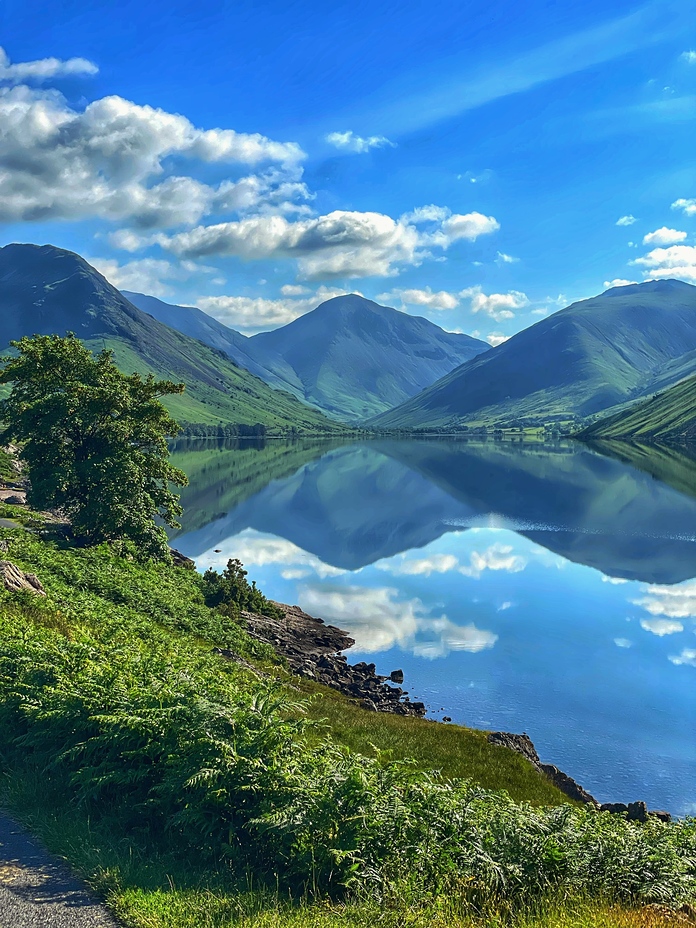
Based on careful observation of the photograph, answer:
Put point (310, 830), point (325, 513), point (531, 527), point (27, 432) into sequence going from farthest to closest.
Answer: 1. point (325, 513)
2. point (531, 527)
3. point (27, 432)
4. point (310, 830)

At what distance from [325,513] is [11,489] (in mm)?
61438

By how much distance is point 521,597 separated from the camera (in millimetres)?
67438

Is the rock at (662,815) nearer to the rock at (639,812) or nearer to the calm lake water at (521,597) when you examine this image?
the rock at (639,812)

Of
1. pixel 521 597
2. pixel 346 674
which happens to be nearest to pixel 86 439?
pixel 346 674

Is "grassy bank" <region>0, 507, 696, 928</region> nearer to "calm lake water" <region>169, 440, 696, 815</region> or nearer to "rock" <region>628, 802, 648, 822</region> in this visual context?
"rock" <region>628, 802, 648, 822</region>

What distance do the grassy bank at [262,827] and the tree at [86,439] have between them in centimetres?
3264

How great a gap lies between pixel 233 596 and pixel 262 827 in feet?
142

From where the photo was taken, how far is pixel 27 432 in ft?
156

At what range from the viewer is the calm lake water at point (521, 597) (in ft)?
124

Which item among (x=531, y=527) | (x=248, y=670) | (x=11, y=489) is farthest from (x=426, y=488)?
(x=248, y=670)

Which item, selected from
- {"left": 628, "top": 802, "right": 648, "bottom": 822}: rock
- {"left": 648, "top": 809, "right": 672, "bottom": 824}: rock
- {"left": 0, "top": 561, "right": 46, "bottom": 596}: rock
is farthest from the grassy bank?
{"left": 0, "top": 561, "right": 46, "bottom": 596}: rock

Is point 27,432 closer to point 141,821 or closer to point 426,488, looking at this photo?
point 141,821

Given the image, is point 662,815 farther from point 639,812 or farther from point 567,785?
point 567,785

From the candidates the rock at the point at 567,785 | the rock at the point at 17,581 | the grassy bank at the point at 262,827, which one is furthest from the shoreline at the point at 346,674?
the grassy bank at the point at 262,827
